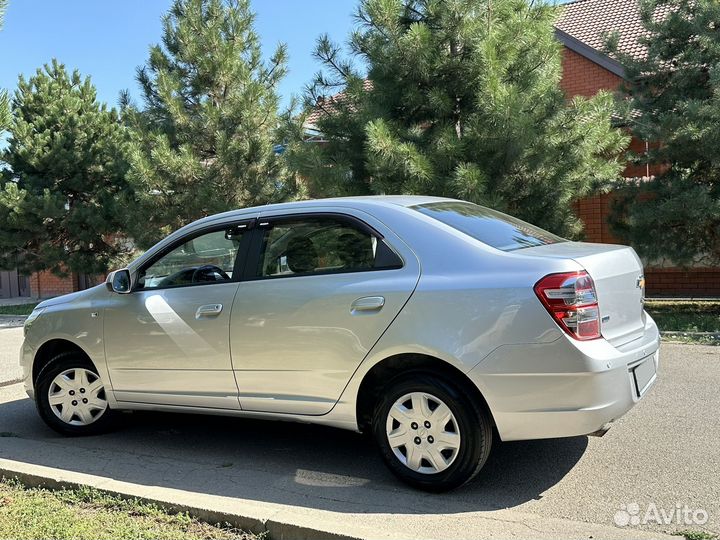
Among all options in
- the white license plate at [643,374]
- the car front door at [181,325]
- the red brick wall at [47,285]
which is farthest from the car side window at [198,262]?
the red brick wall at [47,285]

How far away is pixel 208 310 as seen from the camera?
453 centimetres

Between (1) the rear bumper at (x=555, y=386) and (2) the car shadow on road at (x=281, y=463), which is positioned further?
(2) the car shadow on road at (x=281, y=463)

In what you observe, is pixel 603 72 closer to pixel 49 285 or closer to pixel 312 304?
pixel 312 304

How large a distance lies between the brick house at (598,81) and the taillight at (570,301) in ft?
25.3

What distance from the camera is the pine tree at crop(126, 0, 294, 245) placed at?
12.6 meters

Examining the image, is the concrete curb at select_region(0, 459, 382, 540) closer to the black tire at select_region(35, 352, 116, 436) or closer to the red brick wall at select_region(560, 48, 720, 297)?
the black tire at select_region(35, 352, 116, 436)

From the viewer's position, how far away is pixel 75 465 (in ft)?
15.1

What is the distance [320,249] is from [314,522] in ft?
5.59

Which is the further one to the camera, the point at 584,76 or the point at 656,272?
the point at 584,76

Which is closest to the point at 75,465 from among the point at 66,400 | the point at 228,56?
the point at 66,400

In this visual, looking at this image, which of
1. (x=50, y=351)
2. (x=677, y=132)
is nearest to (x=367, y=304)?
(x=50, y=351)

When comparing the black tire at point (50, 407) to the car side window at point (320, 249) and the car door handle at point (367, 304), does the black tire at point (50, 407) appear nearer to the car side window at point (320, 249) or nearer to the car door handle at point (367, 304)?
the car side window at point (320, 249)

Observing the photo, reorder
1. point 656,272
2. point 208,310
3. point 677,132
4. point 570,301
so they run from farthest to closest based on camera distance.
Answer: point 656,272, point 677,132, point 208,310, point 570,301

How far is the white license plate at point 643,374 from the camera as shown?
377 cm
